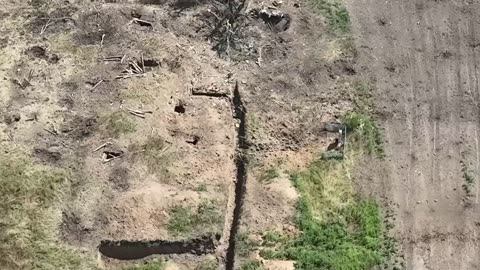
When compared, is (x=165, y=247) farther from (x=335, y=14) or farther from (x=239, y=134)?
(x=335, y=14)

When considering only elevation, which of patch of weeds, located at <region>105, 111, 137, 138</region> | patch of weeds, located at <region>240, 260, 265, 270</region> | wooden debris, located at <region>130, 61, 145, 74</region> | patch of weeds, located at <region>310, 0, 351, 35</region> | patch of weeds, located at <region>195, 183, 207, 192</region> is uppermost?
patch of weeds, located at <region>310, 0, 351, 35</region>

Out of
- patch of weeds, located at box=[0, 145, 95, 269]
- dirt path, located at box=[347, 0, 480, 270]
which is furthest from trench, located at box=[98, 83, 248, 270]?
dirt path, located at box=[347, 0, 480, 270]

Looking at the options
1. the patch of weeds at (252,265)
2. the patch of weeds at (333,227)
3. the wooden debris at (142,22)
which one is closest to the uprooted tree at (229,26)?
the wooden debris at (142,22)

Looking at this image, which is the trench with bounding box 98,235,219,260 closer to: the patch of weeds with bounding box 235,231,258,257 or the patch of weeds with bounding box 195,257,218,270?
the patch of weeds with bounding box 195,257,218,270

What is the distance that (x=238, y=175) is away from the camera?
1445cm

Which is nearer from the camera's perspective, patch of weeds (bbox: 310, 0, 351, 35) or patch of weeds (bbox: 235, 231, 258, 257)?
patch of weeds (bbox: 235, 231, 258, 257)

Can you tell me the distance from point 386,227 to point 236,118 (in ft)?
13.5

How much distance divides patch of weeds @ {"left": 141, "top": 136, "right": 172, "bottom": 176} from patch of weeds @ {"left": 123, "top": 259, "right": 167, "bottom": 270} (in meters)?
1.91

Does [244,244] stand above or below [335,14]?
below

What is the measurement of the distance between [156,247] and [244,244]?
1781 mm

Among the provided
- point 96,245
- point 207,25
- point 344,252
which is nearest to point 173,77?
point 207,25

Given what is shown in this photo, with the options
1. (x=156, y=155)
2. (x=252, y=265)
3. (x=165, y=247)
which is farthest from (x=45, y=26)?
→ (x=252, y=265)

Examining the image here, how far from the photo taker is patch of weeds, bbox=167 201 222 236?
13609 millimetres

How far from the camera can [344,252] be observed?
527 inches
